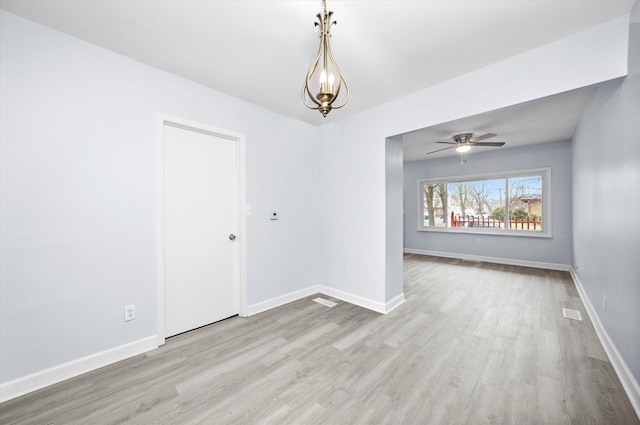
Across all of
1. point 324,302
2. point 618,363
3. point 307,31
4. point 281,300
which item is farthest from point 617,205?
point 281,300

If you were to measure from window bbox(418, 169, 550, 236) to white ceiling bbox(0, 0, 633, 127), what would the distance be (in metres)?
4.40

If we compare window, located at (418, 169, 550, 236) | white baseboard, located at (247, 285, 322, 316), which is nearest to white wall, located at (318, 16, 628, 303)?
white baseboard, located at (247, 285, 322, 316)

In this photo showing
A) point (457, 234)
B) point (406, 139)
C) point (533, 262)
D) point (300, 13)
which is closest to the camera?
point (300, 13)

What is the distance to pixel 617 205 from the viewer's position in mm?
1995

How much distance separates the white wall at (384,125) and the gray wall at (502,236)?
12.3 feet

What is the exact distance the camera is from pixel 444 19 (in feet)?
5.73

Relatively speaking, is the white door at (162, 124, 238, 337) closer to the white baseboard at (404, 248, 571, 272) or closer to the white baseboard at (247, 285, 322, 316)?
the white baseboard at (247, 285, 322, 316)

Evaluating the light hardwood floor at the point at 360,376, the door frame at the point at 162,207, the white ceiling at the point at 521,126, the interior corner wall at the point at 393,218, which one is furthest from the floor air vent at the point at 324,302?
the white ceiling at the point at 521,126

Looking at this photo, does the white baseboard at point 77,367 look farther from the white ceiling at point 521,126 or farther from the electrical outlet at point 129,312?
the white ceiling at point 521,126

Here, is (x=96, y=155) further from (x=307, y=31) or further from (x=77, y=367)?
(x=307, y=31)

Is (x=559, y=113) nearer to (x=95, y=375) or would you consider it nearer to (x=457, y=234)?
(x=457, y=234)

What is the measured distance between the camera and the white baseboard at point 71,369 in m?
1.69

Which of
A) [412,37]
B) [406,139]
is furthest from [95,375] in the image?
[406,139]

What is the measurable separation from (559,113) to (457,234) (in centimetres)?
344
